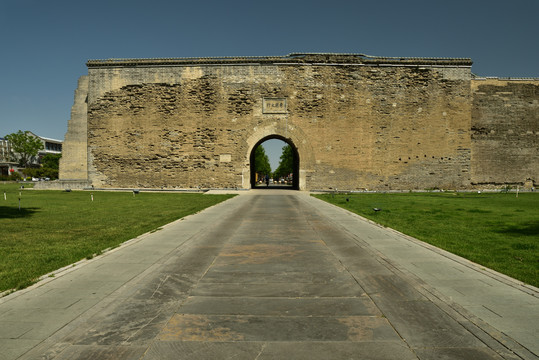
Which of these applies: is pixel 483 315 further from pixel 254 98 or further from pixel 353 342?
pixel 254 98

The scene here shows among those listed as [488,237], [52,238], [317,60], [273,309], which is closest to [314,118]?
[317,60]

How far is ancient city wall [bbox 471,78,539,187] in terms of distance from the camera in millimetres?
28062

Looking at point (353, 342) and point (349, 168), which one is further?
point (349, 168)

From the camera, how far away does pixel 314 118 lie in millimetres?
27328

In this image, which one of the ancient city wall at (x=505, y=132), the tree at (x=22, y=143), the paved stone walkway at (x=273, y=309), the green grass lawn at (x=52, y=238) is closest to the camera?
the paved stone walkway at (x=273, y=309)

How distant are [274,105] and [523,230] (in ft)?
69.3

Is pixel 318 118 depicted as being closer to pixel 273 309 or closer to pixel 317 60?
pixel 317 60

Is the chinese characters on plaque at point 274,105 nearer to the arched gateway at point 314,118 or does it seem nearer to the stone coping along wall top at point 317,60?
the arched gateway at point 314,118

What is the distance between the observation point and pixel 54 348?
103 inches

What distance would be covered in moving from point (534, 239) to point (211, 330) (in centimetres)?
769

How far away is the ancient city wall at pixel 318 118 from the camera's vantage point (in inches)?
1077

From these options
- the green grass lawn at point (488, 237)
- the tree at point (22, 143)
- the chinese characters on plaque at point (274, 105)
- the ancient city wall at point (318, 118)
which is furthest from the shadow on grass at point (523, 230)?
the tree at point (22, 143)

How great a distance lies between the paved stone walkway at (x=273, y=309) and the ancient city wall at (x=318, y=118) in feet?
72.4

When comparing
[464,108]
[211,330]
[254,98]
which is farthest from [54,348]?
[464,108]
